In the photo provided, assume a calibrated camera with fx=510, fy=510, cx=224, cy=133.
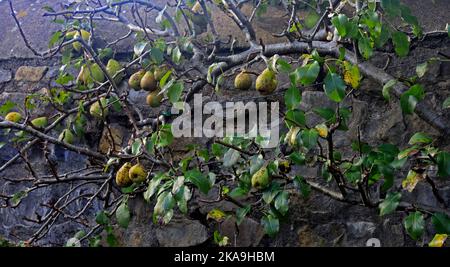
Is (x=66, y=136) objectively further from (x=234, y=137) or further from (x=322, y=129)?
(x=322, y=129)

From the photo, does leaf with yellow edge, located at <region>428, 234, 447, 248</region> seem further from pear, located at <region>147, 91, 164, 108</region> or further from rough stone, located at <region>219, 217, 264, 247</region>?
pear, located at <region>147, 91, 164, 108</region>

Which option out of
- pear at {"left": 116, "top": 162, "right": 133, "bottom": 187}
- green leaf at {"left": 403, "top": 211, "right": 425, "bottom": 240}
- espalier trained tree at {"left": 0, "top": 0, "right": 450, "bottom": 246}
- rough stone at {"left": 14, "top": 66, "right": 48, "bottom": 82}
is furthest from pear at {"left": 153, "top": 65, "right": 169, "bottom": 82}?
green leaf at {"left": 403, "top": 211, "right": 425, "bottom": 240}

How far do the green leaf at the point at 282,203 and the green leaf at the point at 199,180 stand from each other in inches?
6.6

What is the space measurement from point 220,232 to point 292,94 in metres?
0.56

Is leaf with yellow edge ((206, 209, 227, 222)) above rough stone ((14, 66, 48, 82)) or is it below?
below

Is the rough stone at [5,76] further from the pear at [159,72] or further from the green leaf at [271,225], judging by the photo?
the green leaf at [271,225]

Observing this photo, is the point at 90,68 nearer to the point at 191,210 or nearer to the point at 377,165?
the point at 191,210

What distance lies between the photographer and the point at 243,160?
1.35 metres

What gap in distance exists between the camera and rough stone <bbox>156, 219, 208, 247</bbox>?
1.53 metres

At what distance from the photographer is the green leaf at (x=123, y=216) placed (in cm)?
139

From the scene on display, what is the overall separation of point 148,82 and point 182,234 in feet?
1.58

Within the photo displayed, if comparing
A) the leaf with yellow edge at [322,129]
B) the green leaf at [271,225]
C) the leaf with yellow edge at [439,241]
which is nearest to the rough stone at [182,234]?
the green leaf at [271,225]

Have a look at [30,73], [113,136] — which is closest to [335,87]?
[113,136]

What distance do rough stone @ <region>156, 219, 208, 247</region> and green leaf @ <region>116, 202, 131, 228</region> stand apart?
0.68ft
